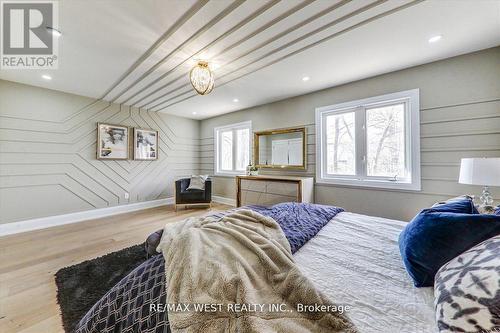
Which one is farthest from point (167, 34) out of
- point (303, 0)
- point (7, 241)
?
point (7, 241)

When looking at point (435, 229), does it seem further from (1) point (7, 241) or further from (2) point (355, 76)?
(1) point (7, 241)

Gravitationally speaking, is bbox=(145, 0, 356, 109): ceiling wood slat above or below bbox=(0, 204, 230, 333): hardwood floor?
above

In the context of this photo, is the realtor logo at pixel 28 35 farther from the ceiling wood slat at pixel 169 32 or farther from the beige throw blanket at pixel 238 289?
the beige throw blanket at pixel 238 289

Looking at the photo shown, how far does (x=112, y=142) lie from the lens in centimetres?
422

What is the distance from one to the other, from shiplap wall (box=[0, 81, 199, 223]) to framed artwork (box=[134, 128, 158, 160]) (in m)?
0.15

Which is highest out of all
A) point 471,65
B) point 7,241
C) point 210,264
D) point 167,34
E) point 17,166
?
point 167,34

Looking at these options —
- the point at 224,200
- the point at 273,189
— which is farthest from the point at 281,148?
the point at 224,200

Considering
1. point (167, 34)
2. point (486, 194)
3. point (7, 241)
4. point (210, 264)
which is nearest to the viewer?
point (210, 264)

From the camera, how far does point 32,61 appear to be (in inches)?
103

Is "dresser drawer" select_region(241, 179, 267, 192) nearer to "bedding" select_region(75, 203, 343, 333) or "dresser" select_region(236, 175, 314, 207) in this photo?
"dresser" select_region(236, 175, 314, 207)

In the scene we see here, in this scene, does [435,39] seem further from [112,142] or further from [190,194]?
[112,142]

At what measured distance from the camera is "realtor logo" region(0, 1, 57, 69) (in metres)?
1.75

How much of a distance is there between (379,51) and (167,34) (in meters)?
2.39

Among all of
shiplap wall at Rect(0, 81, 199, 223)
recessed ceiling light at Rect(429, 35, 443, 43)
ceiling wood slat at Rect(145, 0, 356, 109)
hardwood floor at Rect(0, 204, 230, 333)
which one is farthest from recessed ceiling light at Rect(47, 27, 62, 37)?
recessed ceiling light at Rect(429, 35, 443, 43)
